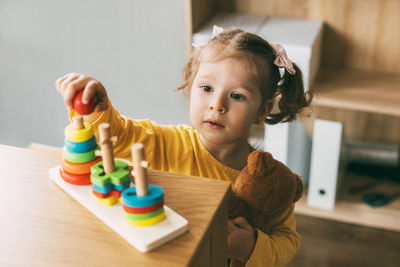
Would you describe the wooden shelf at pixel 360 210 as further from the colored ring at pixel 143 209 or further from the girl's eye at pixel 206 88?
the colored ring at pixel 143 209

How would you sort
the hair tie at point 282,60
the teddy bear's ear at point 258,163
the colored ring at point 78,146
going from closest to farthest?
the colored ring at point 78,146 → the teddy bear's ear at point 258,163 → the hair tie at point 282,60

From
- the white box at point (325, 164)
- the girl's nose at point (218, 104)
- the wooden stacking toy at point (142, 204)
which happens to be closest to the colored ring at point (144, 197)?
the wooden stacking toy at point (142, 204)

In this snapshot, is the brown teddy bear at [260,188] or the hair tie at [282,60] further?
the hair tie at [282,60]

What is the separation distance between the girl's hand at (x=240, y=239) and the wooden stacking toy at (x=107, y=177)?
0.29m

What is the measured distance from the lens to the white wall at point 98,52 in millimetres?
2006

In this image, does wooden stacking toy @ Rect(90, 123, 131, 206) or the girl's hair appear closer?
wooden stacking toy @ Rect(90, 123, 131, 206)

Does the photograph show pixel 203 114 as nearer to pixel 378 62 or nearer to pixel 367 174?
pixel 378 62

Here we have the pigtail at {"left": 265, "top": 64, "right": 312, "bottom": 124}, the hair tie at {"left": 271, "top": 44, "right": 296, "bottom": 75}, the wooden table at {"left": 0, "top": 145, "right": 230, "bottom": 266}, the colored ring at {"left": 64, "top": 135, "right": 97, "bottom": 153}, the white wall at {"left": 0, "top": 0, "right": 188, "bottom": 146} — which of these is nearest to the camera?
the wooden table at {"left": 0, "top": 145, "right": 230, "bottom": 266}

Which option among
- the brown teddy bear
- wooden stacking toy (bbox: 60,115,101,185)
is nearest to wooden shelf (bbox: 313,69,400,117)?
the brown teddy bear

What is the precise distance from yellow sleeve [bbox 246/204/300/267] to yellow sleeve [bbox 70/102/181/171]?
292 millimetres

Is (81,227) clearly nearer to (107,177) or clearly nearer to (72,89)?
(107,177)

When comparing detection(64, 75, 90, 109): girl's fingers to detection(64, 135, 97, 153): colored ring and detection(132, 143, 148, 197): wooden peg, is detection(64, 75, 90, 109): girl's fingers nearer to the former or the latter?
detection(64, 135, 97, 153): colored ring

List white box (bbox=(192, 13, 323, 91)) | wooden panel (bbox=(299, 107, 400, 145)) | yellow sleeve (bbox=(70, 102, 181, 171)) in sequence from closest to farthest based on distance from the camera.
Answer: yellow sleeve (bbox=(70, 102, 181, 171)) → white box (bbox=(192, 13, 323, 91)) → wooden panel (bbox=(299, 107, 400, 145))

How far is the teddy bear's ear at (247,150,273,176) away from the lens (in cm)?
76
